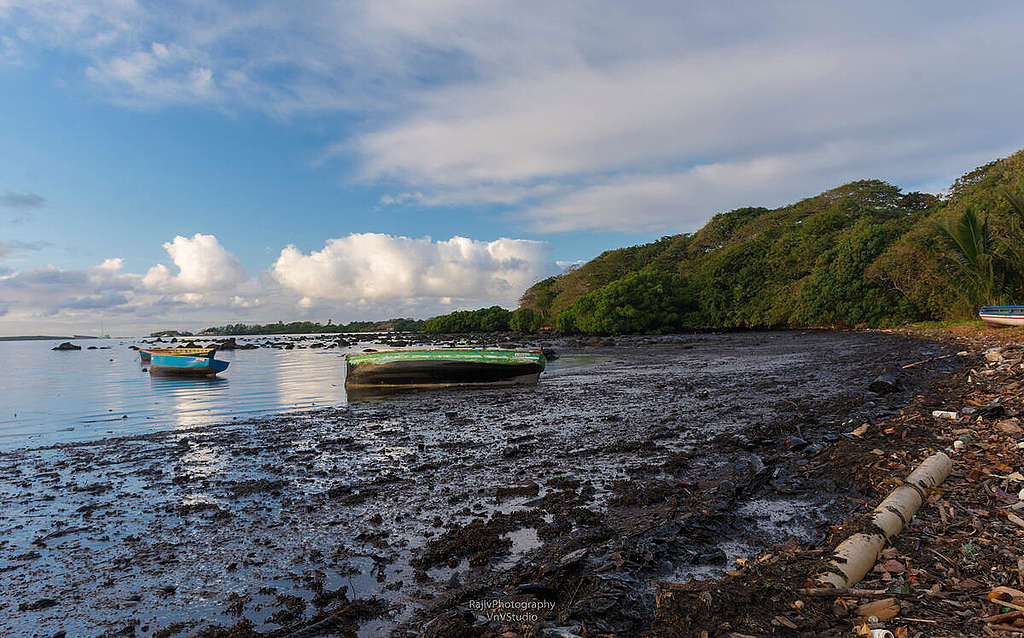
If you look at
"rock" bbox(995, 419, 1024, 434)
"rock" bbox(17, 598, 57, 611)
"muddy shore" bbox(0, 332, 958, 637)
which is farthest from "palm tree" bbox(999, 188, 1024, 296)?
"rock" bbox(17, 598, 57, 611)

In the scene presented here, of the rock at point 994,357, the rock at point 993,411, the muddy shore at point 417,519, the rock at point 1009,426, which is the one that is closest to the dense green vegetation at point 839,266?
the rock at point 994,357

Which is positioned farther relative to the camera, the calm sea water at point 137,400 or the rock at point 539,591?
the calm sea water at point 137,400

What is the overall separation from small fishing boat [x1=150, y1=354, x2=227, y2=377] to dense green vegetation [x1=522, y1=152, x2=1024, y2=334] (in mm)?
38153

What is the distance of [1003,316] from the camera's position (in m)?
20.4

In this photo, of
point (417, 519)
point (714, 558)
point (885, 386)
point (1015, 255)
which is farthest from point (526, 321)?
point (714, 558)

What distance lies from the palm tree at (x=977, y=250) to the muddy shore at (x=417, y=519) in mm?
20426

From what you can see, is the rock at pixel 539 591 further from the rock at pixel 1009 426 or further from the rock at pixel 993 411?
the rock at pixel 993 411

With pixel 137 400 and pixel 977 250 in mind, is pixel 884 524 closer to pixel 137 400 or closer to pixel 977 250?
pixel 137 400

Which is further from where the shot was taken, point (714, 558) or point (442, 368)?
point (442, 368)

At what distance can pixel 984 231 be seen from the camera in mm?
24797

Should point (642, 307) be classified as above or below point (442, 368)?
above

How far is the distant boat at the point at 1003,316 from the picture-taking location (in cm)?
1939

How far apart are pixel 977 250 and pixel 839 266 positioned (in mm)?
17045

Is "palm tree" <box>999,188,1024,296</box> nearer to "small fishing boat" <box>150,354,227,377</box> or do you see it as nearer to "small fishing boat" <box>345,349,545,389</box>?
"small fishing boat" <box>345,349,545,389</box>
